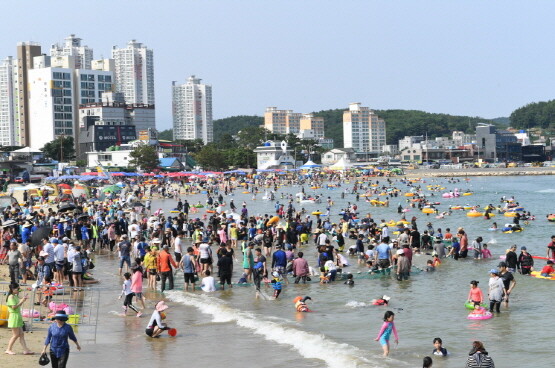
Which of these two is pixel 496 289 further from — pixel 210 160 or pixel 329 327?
pixel 210 160

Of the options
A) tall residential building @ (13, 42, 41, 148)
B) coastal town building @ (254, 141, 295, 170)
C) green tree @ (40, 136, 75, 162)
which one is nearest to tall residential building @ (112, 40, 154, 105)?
tall residential building @ (13, 42, 41, 148)

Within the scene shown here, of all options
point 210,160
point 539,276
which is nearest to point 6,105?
point 210,160

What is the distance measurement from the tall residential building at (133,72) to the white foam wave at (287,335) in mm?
184527

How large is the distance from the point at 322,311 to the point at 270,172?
99.7 meters

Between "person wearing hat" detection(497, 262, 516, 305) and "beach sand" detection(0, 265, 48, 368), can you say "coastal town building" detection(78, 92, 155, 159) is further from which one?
"beach sand" detection(0, 265, 48, 368)

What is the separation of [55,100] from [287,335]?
13984 centimetres

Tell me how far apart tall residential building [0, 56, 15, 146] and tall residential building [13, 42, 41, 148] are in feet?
50.5

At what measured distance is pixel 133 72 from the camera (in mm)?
195750

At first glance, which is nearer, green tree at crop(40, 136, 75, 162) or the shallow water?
the shallow water

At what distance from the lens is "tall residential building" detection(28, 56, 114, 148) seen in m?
144

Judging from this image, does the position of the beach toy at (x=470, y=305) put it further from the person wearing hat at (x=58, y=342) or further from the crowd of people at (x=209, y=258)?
the person wearing hat at (x=58, y=342)

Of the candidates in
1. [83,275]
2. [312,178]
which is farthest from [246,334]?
[312,178]

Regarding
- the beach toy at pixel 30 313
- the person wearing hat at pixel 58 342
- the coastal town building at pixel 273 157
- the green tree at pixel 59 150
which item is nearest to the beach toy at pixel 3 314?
the beach toy at pixel 30 313

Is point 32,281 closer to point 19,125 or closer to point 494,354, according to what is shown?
point 494,354
